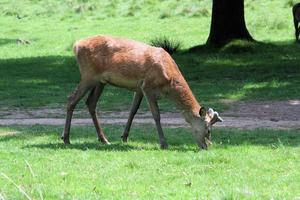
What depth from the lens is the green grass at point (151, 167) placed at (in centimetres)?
805

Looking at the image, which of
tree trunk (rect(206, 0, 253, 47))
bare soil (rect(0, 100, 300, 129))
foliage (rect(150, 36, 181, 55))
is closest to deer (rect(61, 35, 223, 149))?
bare soil (rect(0, 100, 300, 129))

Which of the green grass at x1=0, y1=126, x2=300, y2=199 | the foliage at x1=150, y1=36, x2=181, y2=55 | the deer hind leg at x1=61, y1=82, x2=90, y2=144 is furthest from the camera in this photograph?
the foliage at x1=150, y1=36, x2=181, y2=55

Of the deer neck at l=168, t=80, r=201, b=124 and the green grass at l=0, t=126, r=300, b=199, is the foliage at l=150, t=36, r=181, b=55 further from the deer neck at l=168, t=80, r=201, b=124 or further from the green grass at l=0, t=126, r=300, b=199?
the deer neck at l=168, t=80, r=201, b=124

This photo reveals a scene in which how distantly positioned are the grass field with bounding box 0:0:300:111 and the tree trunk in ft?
1.91

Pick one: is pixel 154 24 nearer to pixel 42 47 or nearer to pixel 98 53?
pixel 42 47

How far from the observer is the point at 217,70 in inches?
932

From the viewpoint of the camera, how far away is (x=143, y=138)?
12.7 meters

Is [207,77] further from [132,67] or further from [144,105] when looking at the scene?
[132,67]

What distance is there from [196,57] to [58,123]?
10.9m

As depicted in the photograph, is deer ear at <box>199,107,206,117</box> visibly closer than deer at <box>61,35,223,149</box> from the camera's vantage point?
Yes

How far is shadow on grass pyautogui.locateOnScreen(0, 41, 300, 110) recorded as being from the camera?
63.0 feet

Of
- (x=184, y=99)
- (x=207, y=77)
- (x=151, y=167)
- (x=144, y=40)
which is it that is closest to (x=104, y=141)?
(x=184, y=99)

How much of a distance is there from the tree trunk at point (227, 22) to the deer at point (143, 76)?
584 inches

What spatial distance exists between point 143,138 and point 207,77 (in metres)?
10.3
